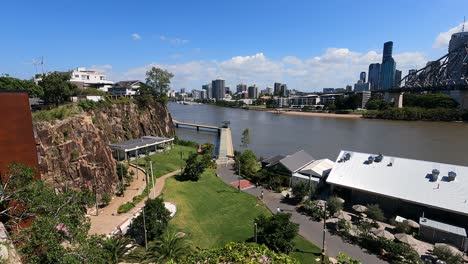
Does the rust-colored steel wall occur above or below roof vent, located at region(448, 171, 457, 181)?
above

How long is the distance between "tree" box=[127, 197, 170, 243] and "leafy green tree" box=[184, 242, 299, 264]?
8.67m

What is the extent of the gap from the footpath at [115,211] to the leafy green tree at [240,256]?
40.2 ft

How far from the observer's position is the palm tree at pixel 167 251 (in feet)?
49.4

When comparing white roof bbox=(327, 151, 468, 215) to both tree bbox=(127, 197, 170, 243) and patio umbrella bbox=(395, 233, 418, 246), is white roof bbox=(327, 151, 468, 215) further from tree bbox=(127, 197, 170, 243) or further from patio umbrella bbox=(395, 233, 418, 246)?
tree bbox=(127, 197, 170, 243)

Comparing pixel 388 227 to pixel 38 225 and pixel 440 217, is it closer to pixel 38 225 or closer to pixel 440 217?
pixel 440 217

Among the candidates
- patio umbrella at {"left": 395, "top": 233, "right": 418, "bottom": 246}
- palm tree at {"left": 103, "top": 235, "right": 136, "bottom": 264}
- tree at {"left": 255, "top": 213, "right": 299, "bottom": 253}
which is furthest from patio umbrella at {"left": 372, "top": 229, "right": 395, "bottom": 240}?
palm tree at {"left": 103, "top": 235, "right": 136, "bottom": 264}

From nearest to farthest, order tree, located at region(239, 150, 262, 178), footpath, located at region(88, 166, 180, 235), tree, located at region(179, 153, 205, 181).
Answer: footpath, located at region(88, 166, 180, 235)
tree, located at region(179, 153, 205, 181)
tree, located at region(239, 150, 262, 178)

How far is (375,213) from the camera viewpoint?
834 inches

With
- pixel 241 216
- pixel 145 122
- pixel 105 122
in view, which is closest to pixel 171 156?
pixel 105 122

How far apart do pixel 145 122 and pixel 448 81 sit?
430ft

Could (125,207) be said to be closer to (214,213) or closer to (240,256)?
(214,213)

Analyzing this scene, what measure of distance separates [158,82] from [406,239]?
60.5 meters

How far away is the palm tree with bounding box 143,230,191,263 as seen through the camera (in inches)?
593

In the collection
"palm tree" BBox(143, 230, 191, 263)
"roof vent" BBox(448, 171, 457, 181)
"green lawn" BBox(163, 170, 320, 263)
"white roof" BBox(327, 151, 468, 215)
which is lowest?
"green lawn" BBox(163, 170, 320, 263)
